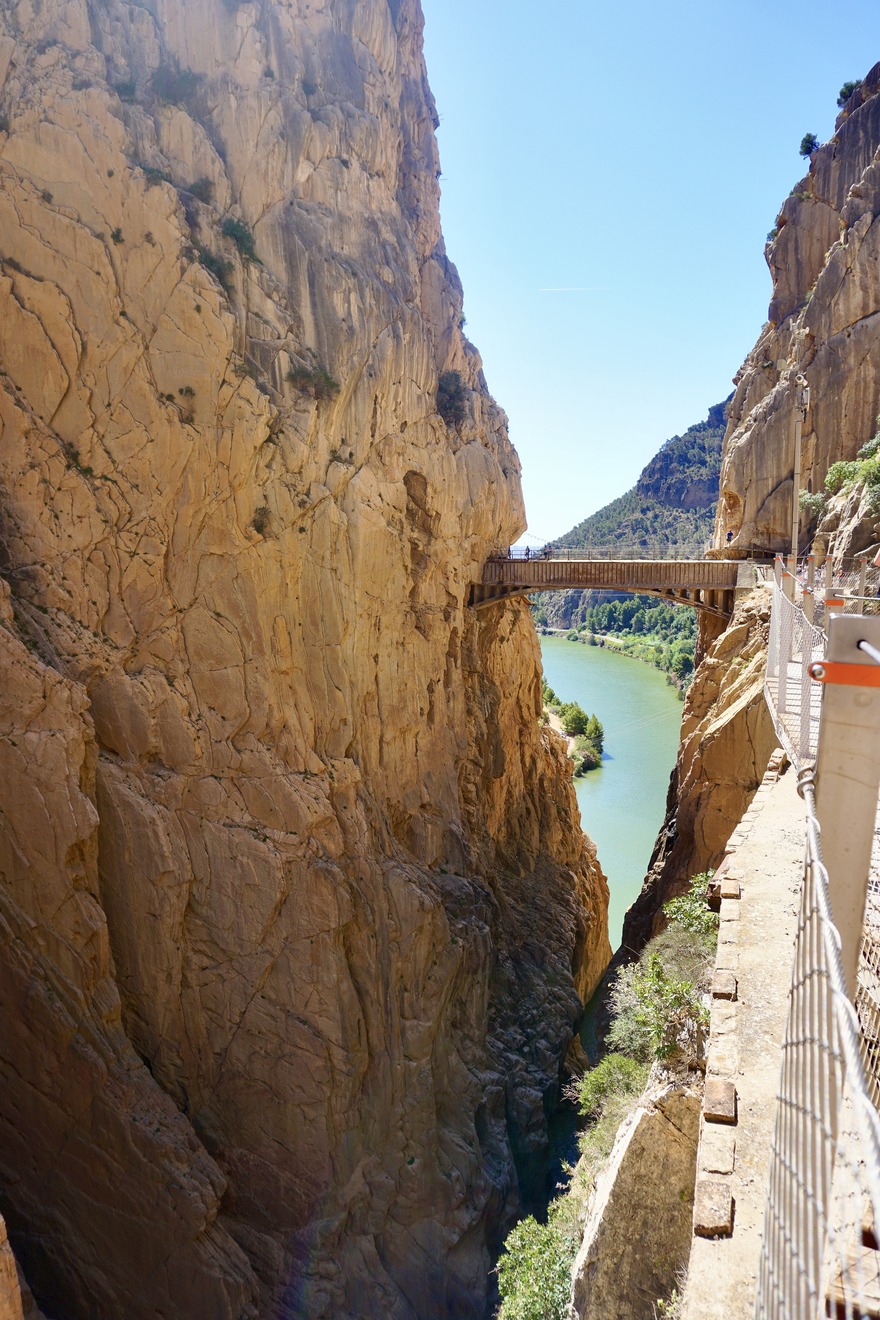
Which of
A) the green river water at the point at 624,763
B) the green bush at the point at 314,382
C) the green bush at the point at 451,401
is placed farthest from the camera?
the green river water at the point at 624,763

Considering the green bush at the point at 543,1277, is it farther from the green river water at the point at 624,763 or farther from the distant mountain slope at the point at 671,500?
the distant mountain slope at the point at 671,500

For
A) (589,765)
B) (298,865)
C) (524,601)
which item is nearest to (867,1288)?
(298,865)

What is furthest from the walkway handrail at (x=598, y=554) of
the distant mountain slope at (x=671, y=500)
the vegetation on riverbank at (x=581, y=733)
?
the distant mountain slope at (x=671, y=500)

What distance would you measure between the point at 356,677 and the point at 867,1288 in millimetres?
13573

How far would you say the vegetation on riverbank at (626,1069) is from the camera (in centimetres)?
730

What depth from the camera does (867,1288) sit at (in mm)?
2545

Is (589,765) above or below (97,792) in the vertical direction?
below

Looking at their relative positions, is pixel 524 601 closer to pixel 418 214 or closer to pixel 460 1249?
pixel 418 214

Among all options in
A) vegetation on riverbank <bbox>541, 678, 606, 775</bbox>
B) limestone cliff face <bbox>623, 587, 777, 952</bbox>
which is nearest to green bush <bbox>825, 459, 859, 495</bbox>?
limestone cliff face <bbox>623, 587, 777, 952</bbox>

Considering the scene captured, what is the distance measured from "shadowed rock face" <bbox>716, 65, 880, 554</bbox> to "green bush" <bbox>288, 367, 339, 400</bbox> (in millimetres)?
13796

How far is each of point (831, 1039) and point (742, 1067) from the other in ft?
9.42

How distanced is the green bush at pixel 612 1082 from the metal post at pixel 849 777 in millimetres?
6075

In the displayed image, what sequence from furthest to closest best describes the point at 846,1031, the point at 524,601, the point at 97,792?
the point at 524,601 → the point at 97,792 → the point at 846,1031

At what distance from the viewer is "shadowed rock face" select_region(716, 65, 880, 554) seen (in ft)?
74.4
